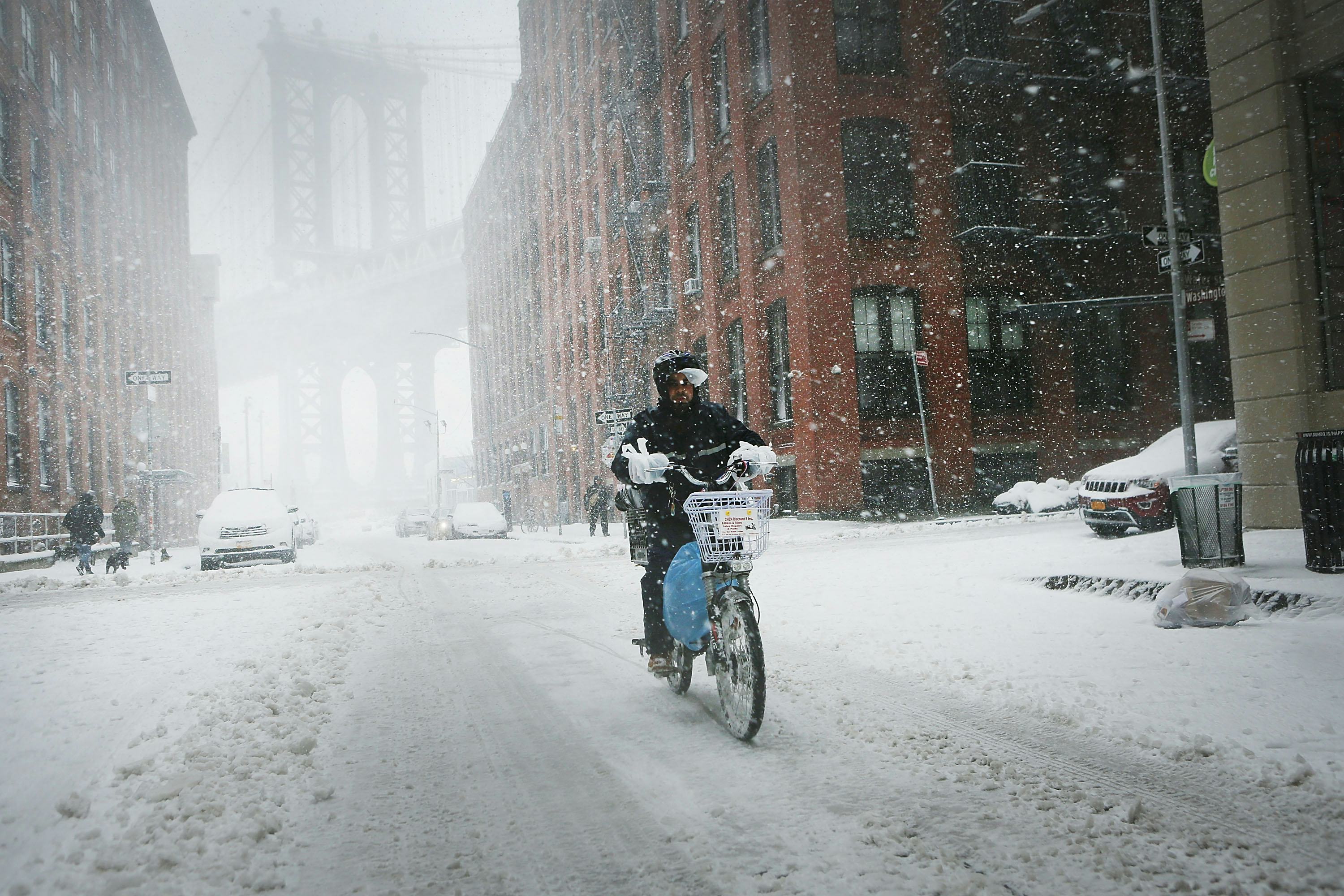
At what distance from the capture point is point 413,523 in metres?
46.6

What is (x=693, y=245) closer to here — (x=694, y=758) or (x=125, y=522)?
(x=125, y=522)

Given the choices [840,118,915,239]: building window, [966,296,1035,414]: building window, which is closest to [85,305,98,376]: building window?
[840,118,915,239]: building window

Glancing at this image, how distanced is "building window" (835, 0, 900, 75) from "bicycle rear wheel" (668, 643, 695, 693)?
23353 mm

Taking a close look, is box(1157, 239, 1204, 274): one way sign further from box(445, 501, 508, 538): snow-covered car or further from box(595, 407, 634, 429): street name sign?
box(445, 501, 508, 538): snow-covered car

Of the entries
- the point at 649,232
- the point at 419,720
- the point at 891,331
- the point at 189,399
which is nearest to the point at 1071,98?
the point at 891,331

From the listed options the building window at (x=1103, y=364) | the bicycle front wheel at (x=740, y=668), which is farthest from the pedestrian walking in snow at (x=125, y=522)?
the building window at (x=1103, y=364)

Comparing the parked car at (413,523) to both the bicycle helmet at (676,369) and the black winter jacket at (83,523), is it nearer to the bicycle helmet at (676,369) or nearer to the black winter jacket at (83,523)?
the black winter jacket at (83,523)

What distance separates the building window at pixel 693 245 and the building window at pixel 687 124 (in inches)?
65.8

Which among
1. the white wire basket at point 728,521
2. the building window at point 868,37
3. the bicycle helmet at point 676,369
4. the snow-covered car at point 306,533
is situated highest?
the building window at point 868,37

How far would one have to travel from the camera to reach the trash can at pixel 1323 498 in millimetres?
7516

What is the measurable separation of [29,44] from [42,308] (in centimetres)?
831

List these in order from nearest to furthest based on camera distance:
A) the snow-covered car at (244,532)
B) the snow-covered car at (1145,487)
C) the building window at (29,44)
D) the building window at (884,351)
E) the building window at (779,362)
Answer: the snow-covered car at (1145,487) → the snow-covered car at (244,532) → the building window at (884,351) → the building window at (779,362) → the building window at (29,44)

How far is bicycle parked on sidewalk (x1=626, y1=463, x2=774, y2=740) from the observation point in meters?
4.26

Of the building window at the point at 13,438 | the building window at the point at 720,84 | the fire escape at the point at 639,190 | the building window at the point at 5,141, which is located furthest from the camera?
the fire escape at the point at 639,190
